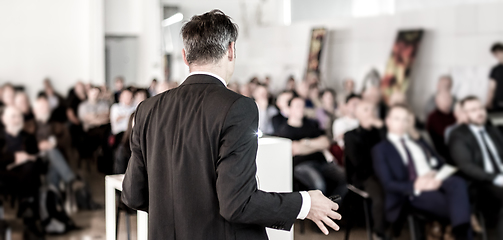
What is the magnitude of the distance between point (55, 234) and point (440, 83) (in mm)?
4002

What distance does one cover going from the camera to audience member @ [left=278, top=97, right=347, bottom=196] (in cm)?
414

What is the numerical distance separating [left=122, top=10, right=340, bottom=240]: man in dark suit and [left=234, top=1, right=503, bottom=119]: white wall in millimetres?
4015

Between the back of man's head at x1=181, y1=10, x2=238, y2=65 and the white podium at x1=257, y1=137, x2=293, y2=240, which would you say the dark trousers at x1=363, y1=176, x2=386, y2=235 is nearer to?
the white podium at x1=257, y1=137, x2=293, y2=240

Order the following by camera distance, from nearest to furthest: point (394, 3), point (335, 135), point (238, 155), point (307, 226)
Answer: point (238, 155)
point (307, 226)
point (335, 135)
point (394, 3)

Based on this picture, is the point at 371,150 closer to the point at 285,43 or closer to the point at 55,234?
the point at 55,234

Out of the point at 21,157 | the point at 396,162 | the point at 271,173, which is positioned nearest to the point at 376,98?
the point at 396,162

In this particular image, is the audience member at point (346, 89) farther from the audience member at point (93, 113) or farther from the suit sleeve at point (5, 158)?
the suit sleeve at point (5, 158)

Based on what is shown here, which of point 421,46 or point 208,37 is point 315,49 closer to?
point 421,46

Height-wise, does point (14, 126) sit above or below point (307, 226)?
above

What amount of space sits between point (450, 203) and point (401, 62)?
210 cm

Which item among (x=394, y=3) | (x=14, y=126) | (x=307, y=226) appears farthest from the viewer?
(x=394, y=3)

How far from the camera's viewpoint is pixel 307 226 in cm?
382

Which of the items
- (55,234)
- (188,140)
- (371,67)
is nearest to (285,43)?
(371,67)

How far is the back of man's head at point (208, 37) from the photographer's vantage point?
113 centimetres
